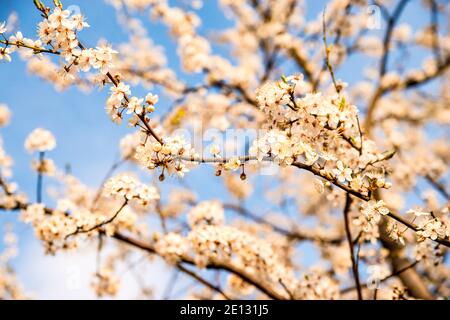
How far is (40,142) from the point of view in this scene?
4754 mm

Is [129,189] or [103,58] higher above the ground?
[103,58]

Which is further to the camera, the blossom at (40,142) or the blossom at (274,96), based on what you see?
the blossom at (40,142)

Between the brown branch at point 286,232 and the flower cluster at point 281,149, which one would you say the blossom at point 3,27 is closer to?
the flower cluster at point 281,149

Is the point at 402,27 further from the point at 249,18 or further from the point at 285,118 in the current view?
the point at 285,118

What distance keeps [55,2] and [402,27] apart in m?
9.69

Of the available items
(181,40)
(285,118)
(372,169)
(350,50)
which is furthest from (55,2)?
(350,50)

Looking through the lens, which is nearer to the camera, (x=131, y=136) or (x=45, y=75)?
(x=131, y=136)

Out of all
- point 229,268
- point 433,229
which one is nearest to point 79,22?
point 433,229

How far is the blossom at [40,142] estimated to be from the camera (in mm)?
4742

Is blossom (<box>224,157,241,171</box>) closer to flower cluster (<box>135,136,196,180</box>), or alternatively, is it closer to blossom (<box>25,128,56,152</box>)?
flower cluster (<box>135,136,196,180</box>)

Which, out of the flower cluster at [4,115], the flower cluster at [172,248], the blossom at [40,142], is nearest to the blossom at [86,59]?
the flower cluster at [172,248]

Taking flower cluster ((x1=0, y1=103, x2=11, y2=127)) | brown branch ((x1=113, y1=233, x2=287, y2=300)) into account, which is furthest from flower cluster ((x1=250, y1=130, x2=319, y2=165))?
flower cluster ((x1=0, y1=103, x2=11, y2=127))

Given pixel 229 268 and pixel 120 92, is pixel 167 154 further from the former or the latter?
pixel 229 268
